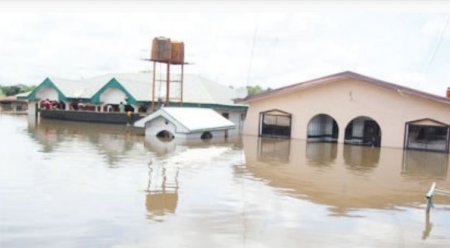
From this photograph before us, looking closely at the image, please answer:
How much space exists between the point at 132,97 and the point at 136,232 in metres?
22.1

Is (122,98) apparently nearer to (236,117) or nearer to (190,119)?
(236,117)

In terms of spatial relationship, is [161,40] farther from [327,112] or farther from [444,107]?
[444,107]

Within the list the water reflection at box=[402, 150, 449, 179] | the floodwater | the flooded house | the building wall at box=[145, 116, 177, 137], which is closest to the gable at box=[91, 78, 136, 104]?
the flooded house

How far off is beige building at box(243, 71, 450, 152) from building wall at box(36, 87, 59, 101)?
15.4m

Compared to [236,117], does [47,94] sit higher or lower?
Result: higher

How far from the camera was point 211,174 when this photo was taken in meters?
10.8

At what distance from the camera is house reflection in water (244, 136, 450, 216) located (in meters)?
8.69

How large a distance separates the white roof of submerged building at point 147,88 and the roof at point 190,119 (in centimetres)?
448

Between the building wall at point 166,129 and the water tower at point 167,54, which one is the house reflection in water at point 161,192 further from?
the water tower at point 167,54

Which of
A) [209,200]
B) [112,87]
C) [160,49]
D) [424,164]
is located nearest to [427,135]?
[424,164]

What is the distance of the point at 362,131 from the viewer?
2192 cm

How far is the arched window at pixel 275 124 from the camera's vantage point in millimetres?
22328

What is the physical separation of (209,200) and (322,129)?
16.0m

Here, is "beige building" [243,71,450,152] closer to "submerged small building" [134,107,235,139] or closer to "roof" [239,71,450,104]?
"roof" [239,71,450,104]
